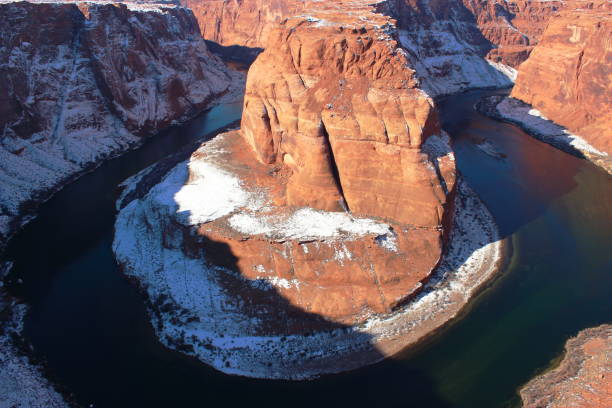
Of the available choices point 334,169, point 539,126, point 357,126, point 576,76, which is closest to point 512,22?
point 576,76

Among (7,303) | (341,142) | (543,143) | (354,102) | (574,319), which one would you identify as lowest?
(7,303)

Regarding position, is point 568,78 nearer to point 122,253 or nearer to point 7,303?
point 122,253

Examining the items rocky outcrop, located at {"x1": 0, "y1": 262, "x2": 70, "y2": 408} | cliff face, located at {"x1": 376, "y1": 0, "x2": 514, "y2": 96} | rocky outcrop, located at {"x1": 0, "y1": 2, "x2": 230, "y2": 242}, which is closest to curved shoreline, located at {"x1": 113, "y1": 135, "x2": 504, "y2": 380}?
rocky outcrop, located at {"x1": 0, "y1": 262, "x2": 70, "y2": 408}

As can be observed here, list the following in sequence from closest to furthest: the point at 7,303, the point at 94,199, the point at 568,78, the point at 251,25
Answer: the point at 7,303 < the point at 94,199 < the point at 568,78 < the point at 251,25

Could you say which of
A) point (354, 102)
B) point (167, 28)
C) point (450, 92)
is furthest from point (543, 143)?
point (167, 28)

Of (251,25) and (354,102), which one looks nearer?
(354,102)

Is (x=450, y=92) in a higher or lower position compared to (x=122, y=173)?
higher

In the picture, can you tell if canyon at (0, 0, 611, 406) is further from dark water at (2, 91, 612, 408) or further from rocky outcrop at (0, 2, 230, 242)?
dark water at (2, 91, 612, 408)
